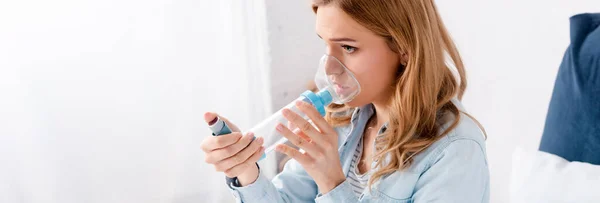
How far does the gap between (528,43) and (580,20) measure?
0.23m

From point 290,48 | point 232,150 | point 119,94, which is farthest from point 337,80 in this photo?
point 290,48

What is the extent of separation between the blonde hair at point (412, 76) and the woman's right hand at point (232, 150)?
246mm

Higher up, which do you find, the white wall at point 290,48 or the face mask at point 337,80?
the face mask at point 337,80

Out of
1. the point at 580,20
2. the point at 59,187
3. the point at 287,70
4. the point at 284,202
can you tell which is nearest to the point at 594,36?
the point at 580,20

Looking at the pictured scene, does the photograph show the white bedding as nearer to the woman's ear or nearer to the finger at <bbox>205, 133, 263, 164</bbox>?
the woman's ear

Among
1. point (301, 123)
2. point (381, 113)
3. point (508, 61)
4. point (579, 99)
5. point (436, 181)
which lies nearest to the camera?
point (301, 123)

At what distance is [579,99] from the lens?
153 centimetres

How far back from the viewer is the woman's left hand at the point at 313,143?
3.64ft

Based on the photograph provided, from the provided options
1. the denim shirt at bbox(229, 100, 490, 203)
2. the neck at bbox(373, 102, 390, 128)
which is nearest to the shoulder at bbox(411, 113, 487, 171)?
the denim shirt at bbox(229, 100, 490, 203)

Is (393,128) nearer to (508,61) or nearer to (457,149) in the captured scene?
(457,149)

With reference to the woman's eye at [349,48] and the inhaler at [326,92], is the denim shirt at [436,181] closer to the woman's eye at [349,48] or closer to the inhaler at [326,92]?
the inhaler at [326,92]

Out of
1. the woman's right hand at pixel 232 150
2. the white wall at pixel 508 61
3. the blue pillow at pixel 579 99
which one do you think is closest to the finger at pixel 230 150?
the woman's right hand at pixel 232 150

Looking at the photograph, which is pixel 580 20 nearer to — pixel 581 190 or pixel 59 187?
pixel 581 190

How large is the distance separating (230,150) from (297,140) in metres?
0.11
